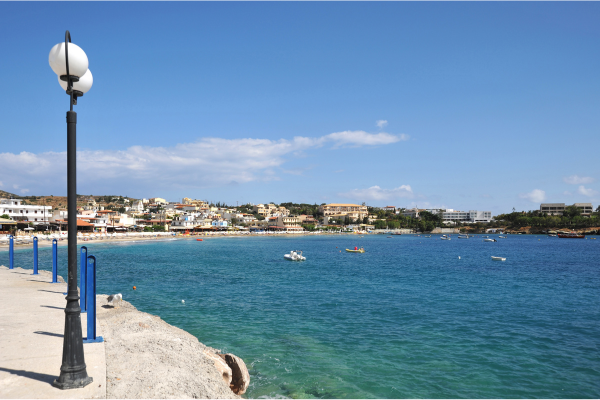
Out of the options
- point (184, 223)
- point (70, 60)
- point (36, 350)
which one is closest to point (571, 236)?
point (184, 223)

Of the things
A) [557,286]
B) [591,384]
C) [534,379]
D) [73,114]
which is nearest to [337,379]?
[534,379]

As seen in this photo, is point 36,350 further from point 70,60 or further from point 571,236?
point 571,236

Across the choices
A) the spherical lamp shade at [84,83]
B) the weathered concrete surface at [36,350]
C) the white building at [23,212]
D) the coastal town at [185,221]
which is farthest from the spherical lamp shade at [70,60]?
the white building at [23,212]

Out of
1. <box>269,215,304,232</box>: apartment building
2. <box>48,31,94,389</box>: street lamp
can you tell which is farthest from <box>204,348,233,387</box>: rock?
<box>269,215,304,232</box>: apartment building

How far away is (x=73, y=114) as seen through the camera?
235 inches

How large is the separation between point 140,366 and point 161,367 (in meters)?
0.40

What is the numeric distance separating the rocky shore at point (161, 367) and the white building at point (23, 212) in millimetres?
93664

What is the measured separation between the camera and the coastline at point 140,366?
239 inches

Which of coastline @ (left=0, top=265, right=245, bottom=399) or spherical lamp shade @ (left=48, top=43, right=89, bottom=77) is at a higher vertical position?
spherical lamp shade @ (left=48, top=43, right=89, bottom=77)

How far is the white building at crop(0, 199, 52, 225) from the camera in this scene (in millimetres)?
84688

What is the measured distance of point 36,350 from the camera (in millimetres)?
7414

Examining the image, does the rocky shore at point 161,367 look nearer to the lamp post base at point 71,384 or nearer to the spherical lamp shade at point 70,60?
the lamp post base at point 71,384

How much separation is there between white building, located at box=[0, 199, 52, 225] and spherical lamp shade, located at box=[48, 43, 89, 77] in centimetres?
9693

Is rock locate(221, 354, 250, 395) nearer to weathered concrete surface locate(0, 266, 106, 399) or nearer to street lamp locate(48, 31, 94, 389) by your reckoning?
weathered concrete surface locate(0, 266, 106, 399)
